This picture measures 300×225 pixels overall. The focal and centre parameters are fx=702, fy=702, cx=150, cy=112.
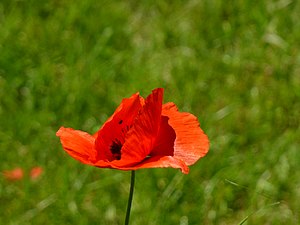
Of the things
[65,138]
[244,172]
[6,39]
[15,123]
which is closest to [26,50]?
[6,39]

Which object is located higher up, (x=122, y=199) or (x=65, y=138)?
(x=65, y=138)

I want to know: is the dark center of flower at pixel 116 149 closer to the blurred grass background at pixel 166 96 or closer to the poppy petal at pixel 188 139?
the poppy petal at pixel 188 139

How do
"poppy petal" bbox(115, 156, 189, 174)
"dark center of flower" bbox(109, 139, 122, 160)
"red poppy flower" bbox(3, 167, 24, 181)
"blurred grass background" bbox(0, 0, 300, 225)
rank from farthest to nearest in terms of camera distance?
"red poppy flower" bbox(3, 167, 24, 181) < "blurred grass background" bbox(0, 0, 300, 225) < "dark center of flower" bbox(109, 139, 122, 160) < "poppy petal" bbox(115, 156, 189, 174)

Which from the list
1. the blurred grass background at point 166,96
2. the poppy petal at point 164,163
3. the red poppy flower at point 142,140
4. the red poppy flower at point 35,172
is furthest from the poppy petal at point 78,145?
the red poppy flower at point 35,172

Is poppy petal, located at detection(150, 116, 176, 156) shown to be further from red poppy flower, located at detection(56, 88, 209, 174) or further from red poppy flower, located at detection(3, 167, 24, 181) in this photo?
red poppy flower, located at detection(3, 167, 24, 181)

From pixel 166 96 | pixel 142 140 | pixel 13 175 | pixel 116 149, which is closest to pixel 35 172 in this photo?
pixel 13 175

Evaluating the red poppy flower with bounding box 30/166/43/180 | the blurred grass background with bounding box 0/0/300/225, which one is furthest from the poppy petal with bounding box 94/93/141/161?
the red poppy flower with bounding box 30/166/43/180

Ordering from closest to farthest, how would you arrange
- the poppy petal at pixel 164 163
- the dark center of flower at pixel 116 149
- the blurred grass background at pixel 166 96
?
the poppy petal at pixel 164 163 → the dark center of flower at pixel 116 149 → the blurred grass background at pixel 166 96

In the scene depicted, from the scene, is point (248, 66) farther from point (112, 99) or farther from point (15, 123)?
point (15, 123)
